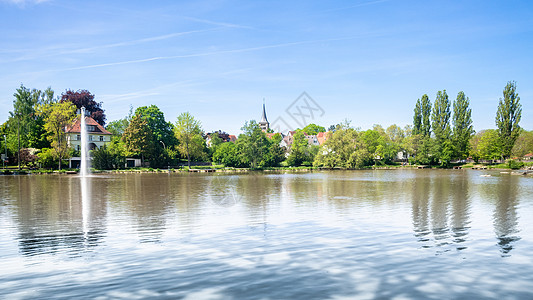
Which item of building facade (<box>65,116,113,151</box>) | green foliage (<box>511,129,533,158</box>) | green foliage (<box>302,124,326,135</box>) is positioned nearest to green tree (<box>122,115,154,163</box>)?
building facade (<box>65,116,113,151</box>)

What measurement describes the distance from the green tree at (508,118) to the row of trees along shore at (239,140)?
19 cm

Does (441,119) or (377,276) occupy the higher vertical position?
(441,119)

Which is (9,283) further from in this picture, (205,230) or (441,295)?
(441,295)

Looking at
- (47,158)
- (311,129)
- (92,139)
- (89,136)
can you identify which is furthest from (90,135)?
(311,129)

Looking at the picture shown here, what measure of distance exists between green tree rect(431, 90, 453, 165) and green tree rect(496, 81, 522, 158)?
11.8 meters

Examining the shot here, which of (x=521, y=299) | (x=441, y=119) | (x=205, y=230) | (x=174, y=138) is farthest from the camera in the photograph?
(x=441, y=119)

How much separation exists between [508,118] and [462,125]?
11880mm

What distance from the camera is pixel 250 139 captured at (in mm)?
Answer: 82000

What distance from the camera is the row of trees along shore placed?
7500 cm

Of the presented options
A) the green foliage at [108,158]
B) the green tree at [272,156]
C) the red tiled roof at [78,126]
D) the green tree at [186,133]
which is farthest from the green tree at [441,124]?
the red tiled roof at [78,126]

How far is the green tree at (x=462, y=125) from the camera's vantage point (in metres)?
91.3

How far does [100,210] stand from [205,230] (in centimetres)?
798

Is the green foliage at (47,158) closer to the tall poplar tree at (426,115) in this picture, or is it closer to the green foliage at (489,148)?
the tall poplar tree at (426,115)

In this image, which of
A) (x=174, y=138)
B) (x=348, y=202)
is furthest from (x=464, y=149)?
(x=348, y=202)
